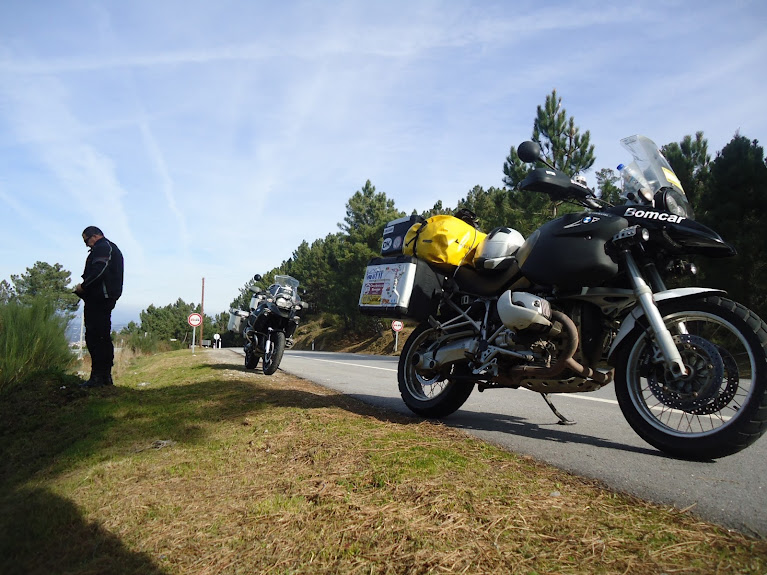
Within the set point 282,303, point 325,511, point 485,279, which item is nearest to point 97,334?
point 282,303

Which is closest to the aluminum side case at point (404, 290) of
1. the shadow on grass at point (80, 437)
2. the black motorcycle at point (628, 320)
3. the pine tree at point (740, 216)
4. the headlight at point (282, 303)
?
the black motorcycle at point (628, 320)

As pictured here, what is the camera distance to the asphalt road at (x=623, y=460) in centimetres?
212

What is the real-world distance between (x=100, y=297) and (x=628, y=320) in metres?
5.30

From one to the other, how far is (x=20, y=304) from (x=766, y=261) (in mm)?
14901

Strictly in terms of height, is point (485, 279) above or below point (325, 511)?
above

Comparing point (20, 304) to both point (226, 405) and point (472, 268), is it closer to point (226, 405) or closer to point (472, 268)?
point (226, 405)

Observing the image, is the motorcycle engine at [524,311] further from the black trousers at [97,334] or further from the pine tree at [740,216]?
the pine tree at [740,216]

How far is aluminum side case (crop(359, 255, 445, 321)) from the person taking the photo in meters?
4.20

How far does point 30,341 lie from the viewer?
6660mm

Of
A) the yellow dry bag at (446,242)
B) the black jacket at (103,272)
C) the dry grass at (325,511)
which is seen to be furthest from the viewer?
the black jacket at (103,272)

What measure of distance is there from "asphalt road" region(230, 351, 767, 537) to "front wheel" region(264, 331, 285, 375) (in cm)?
380

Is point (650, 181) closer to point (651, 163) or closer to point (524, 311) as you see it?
point (651, 163)

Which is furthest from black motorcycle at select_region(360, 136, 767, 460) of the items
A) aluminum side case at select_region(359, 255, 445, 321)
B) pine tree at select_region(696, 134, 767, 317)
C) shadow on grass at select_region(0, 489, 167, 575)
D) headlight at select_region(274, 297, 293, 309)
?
pine tree at select_region(696, 134, 767, 317)

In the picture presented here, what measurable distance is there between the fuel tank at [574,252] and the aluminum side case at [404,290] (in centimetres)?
102
